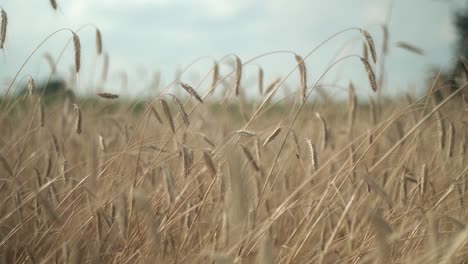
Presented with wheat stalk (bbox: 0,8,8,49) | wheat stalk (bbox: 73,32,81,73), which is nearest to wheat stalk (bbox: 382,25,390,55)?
wheat stalk (bbox: 73,32,81,73)

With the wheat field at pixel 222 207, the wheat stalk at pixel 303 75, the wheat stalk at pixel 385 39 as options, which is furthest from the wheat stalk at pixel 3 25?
the wheat stalk at pixel 385 39

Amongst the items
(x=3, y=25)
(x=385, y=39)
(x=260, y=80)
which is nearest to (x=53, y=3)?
(x=3, y=25)

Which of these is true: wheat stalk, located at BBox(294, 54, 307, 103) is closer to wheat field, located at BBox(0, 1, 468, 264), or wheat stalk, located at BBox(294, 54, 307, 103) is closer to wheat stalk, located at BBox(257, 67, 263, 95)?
wheat field, located at BBox(0, 1, 468, 264)

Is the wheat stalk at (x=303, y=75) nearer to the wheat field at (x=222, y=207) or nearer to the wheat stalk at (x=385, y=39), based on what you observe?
the wheat field at (x=222, y=207)

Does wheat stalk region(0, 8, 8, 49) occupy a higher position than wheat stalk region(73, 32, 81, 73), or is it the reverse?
wheat stalk region(0, 8, 8, 49)

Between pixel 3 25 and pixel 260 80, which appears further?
pixel 260 80

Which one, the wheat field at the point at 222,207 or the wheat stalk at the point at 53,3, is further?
the wheat stalk at the point at 53,3

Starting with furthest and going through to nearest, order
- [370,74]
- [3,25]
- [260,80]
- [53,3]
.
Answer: [260,80], [53,3], [3,25], [370,74]

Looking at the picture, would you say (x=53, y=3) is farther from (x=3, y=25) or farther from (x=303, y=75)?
(x=303, y=75)

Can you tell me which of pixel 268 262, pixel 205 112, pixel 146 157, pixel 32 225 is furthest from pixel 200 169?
pixel 205 112

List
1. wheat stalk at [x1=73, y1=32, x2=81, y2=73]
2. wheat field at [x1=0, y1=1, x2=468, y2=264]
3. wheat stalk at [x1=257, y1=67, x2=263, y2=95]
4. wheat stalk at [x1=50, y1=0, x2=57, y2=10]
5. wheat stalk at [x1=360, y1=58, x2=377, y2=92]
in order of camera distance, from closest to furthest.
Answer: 1. wheat field at [x1=0, y1=1, x2=468, y2=264]
2. wheat stalk at [x1=360, y1=58, x2=377, y2=92]
3. wheat stalk at [x1=73, y1=32, x2=81, y2=73]
4. wheat stalk at [x1=50, y1=0, x2=57, y2=10]
5. wheat stalk at [x1=257, y1=67, x2=263, y2=95]

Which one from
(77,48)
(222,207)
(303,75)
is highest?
(77,48)

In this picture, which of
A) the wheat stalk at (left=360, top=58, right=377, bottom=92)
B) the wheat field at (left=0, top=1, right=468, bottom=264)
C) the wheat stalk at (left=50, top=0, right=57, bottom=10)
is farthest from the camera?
the wheat stalk at (left=50, top=0, right=57, bottom=10)

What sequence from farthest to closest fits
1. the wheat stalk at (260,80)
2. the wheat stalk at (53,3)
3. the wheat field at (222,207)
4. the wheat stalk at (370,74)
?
the wheat stalk at (260,80) → the wheat stalk at (53,3) → the wheat stalk at (370,74) → the wheat field at (222,207)
